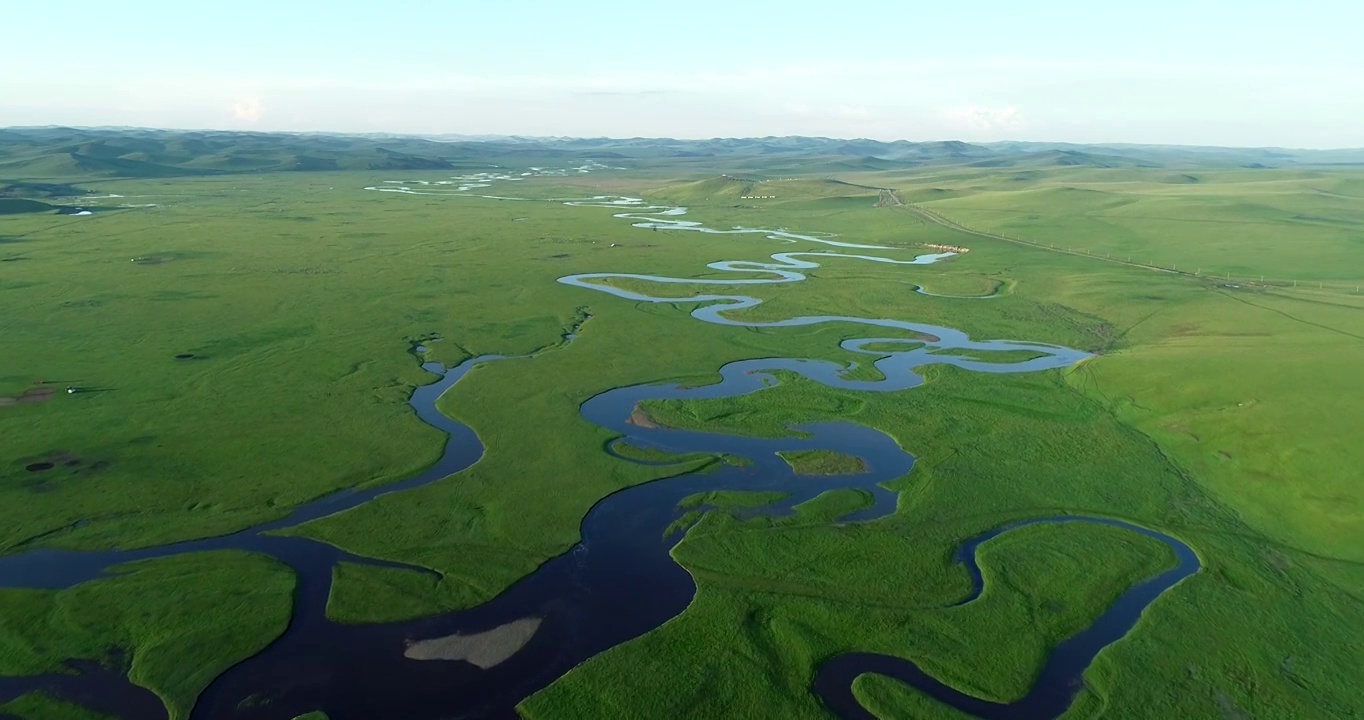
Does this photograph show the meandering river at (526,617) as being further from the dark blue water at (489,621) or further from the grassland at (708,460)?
the grassland at (708,460)

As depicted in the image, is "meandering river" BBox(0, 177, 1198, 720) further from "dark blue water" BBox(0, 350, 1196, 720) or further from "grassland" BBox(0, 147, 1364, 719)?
"grassland" BBox(0, 147, 1364, 719)

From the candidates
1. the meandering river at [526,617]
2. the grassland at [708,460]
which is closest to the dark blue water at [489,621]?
the meandering river at [526,617]

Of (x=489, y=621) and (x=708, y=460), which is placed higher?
(x=708, y=460)

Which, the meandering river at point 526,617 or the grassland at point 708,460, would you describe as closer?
the meandering river at point 526,617

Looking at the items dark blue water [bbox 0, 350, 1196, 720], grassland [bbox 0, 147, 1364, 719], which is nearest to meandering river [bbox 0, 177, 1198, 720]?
dark blue water [bbox 0, 350, 1196, 720]

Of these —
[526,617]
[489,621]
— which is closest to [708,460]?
[526,617]

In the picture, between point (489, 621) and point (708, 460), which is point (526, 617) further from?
point (708, 460)

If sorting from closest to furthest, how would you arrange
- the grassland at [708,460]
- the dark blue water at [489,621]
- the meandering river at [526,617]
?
the dark blue water at [489,621] → the meandering river at [526,617] → the grassland at [708,460]

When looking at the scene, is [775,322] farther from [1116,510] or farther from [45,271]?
[45,271]
